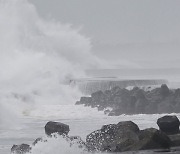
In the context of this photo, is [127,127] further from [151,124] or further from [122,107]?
[122,107]

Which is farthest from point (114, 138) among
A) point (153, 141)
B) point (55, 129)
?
point (55, 129)

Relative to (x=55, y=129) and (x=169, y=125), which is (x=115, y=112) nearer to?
(x=55, y=129)

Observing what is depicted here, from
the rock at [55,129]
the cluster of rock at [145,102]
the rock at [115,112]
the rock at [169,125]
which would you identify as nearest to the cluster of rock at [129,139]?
the rock at [169,125]

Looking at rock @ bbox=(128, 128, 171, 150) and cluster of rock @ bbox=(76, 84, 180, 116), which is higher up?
cluster of rock @ bbox=(76, 84, 180, 116)

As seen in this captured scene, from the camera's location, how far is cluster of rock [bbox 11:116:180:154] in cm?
2273

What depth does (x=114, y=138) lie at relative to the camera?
78.0 feet

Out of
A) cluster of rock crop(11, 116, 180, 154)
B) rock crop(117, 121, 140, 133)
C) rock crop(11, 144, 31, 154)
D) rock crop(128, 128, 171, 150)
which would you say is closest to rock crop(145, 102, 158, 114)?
cluster of rock crop(11, 116, 180, 154)

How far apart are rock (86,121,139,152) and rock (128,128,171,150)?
0.35 meters

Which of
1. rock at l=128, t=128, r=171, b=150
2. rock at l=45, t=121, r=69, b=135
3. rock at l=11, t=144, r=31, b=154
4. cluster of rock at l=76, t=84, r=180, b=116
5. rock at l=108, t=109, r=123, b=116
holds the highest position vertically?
cluster of rock at l=76, t=84, r=180, b=116

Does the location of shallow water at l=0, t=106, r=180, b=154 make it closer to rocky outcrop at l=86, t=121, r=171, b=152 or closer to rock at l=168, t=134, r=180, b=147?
rocky outcrop at l=86, t=121, r=171, b=152

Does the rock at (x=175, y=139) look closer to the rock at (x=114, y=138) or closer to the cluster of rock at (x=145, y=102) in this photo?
the rock at (x=114, y=138)

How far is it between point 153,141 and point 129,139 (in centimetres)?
94

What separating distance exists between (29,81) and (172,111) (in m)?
23.4

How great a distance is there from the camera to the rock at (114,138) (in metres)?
23.0
